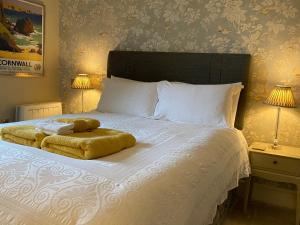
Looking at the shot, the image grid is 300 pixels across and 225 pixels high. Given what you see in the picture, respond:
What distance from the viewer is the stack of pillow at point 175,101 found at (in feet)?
8.02

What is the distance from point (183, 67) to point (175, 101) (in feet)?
1.56

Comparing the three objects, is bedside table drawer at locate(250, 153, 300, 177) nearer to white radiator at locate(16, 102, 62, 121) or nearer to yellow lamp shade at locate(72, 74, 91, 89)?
yellow lamp shade at locate(72, 74, 91, 89)

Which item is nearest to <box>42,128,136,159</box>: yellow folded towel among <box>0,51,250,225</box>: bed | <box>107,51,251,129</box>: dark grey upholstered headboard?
<box>0,51,250,225</box>: bed

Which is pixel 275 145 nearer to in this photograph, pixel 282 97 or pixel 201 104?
pixel 282 97

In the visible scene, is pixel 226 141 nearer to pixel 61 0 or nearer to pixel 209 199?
pixel 209 199

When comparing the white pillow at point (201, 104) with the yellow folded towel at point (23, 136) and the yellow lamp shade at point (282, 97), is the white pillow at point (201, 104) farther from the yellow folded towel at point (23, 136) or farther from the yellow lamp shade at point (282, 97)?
the yellow folded towel at point (23, 136)

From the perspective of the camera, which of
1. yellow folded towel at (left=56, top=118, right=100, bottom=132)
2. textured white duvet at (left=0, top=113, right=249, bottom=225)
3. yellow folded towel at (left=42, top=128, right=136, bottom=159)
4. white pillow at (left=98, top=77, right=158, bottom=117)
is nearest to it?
textured white duvet at (left=0, top=113, right=249, bottom=225)

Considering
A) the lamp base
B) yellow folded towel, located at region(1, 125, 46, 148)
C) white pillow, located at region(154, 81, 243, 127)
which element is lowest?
the lamp base

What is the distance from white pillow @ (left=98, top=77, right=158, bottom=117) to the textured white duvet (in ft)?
2.80

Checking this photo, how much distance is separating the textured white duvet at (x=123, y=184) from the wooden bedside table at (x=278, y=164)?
53 cm

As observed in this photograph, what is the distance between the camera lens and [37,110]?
3412mm

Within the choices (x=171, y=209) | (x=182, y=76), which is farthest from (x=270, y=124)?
(x=171, y=209)

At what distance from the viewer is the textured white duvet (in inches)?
37.0

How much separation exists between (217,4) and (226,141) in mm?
1405
